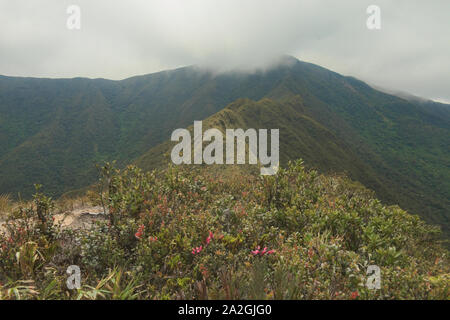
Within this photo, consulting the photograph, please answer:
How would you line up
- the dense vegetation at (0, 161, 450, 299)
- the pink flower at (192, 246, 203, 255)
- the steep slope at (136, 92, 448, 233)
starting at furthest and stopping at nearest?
the steep slope at (136, 92, 448, 233) → the pink flower at (192, 246, 203, 255) → the dense vegetation at (0, 161, 450, 299)

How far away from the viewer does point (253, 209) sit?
553 cm

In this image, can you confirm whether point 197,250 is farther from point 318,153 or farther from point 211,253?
point 318,153

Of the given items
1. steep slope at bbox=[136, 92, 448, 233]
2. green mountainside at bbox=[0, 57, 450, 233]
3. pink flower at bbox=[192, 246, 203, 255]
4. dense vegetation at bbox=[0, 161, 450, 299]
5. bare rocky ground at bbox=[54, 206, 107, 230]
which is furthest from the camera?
green mountainside at bbox=[0, 57, 450, 233]

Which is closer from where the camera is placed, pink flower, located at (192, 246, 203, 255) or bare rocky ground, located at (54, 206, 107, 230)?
pink flower, located at (192, 246, 203, 255)

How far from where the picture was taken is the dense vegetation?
3072 mm

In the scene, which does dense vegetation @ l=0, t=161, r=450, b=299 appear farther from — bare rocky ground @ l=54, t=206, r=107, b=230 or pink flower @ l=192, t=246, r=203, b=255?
bare rocky ground @ l=54, t=206, r=107, b=230

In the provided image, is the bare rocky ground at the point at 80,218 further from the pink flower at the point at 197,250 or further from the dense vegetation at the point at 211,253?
the pink flower at the point at 197,250

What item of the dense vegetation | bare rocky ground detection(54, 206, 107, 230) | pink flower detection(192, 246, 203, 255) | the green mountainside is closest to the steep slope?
the green mountainside

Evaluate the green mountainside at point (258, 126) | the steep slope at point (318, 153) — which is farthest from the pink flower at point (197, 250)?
the steep slope at point (318, 153)

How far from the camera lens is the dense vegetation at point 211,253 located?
3072mm

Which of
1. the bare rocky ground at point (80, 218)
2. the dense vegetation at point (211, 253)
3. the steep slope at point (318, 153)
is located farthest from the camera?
the steep slope at point (318, 153)

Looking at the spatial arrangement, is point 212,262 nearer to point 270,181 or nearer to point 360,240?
point 360,240

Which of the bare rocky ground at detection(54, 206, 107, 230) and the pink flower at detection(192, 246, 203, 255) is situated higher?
the pink flower at detection(192, 246, 203, 255)
